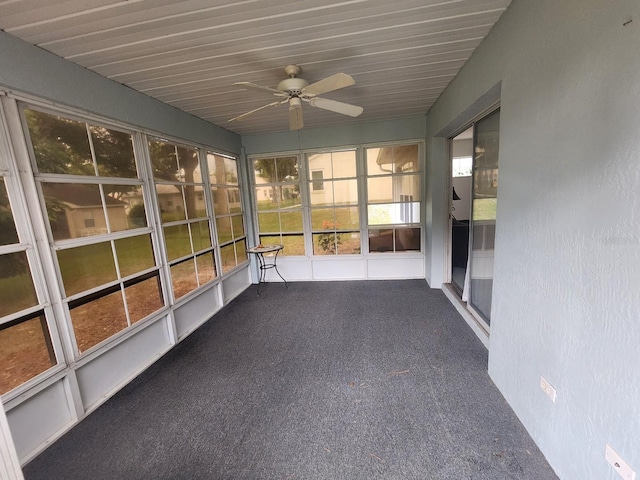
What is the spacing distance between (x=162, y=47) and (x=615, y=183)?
2.72 meters

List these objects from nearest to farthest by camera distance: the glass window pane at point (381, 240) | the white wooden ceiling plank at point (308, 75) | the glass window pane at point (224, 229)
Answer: the white wooden ceiling plank at point (308, 75) < the glass window pane at point (224, 229) < the glass window pane at point (381, 240)

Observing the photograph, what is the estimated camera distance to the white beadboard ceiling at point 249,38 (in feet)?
5.06

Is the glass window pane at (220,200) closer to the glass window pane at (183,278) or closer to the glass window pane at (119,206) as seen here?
the glass window pane at (183,278)

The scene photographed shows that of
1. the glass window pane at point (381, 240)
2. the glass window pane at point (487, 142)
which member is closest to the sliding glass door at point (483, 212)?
the glass window pane at point (487, 142)

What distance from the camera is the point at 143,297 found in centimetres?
258

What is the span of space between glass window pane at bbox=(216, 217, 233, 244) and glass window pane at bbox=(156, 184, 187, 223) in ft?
2.30

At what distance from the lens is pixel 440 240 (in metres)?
3.85

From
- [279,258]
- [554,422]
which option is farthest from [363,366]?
[279,258]

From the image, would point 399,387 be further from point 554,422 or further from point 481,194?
point 481,194

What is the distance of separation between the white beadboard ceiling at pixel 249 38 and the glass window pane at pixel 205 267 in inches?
74.4

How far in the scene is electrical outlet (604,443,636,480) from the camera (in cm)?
100

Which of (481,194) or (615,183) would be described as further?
(481,194)

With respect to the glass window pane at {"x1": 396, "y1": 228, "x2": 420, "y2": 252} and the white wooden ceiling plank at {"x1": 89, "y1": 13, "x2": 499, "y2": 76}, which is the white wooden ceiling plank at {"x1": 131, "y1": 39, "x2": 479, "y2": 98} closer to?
the white wooden ceiling plank at {"x1": 89, "y1": 13, "x2": 499, "y2": 76}

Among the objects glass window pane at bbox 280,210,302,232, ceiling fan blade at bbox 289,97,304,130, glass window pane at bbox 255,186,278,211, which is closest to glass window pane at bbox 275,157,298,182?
glass window pane at bbox 255,186,278,211
